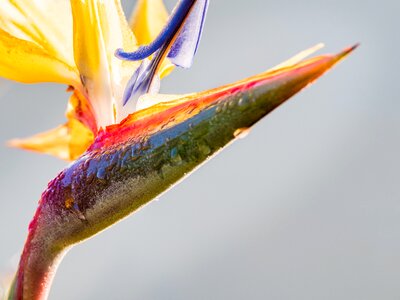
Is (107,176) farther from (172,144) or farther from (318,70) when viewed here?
(318,70)

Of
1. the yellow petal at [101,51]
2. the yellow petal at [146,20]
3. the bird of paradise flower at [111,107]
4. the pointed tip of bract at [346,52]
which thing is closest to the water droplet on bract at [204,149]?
the bird of paradise flower at [111,107]

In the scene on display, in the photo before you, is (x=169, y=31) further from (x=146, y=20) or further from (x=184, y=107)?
(x=146, y=20)

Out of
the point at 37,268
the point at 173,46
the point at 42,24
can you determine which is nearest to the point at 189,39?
the point at 173,46

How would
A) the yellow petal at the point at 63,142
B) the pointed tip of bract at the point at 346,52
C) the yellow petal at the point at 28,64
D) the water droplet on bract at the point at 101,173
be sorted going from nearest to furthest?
the pointed tip of bract at the point at 346,52 < the water droplet on bract at the point at 101,173 < the yellow petal at the point at 28,64 < the yellow petal at the point at 63,142

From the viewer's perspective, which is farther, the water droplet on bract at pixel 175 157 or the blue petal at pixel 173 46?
the blue petal at pixel 173 46

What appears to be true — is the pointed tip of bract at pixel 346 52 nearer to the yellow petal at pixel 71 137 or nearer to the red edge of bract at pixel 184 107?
the red edge of bract at pixel 184 107

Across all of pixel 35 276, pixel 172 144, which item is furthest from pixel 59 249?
pixel 172 144

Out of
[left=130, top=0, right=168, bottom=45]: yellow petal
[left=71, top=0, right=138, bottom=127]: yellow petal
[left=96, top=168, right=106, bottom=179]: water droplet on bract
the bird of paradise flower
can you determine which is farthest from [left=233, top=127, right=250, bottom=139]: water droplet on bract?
[left=130, top=0, right=168, bottom=45]: yellow petal
